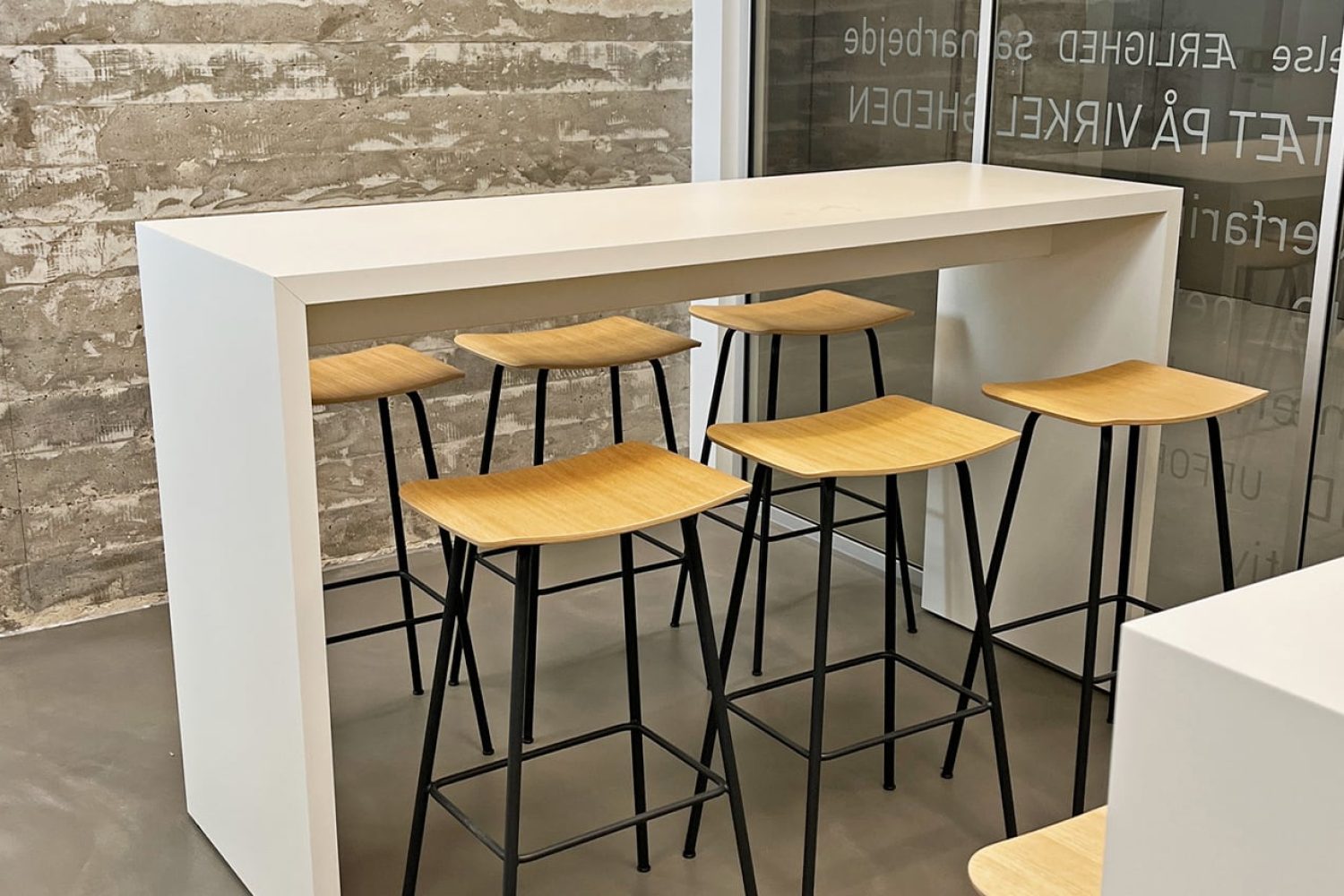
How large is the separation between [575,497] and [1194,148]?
1.66m

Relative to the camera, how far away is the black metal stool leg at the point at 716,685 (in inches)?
86.4

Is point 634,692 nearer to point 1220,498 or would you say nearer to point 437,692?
point 437,692

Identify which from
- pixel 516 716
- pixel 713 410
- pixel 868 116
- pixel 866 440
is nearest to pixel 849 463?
pixel 866 440

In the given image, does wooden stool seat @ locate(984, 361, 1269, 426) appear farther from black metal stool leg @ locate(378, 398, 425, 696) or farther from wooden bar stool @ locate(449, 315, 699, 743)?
black metal stool leg @ locate(378, 398, 425, 696)

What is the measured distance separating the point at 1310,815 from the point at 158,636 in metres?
3.13

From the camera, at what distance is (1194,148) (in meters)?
3.04

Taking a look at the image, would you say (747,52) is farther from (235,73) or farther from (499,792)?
(499,792)

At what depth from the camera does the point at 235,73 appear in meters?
3.61

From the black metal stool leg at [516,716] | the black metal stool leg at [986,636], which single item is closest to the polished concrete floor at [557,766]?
the black metal stool leg at [986,636]

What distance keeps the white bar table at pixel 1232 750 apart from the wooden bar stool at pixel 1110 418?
1.45m

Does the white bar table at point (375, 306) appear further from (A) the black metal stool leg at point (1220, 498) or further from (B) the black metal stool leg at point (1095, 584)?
(B) the black metal stool leg at point (1095, 584)

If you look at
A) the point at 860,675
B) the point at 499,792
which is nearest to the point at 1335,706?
the point at 499,792

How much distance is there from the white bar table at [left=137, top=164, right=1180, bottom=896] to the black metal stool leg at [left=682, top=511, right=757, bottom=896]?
448 mm

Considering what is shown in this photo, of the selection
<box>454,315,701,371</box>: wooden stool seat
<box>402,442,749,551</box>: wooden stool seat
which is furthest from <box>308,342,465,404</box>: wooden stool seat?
<box>402,442,749,551</box>: wooden stool seat
